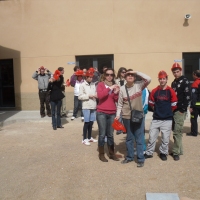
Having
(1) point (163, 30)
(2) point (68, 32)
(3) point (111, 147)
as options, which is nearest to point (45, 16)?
(2) point (68, 32)

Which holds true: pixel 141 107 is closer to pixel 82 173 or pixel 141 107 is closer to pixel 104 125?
pixel 104 125

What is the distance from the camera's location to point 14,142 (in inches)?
258

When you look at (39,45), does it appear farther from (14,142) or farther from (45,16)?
(14,142)

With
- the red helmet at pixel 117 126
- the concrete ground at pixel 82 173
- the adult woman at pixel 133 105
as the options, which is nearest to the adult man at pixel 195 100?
the concrete ground at pixel 82 173

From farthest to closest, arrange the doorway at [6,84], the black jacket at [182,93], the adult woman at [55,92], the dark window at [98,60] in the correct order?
the doorway at [6,84] < the dark window at [98,60] < the adult woman at [55,92] < the black jacket at [182,93]

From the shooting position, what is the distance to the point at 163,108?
4.82 m

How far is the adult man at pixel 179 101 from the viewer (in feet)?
16.0

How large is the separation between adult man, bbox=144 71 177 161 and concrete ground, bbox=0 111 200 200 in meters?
0.44

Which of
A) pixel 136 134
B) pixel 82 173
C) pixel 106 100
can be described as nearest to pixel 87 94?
pixel 106 100

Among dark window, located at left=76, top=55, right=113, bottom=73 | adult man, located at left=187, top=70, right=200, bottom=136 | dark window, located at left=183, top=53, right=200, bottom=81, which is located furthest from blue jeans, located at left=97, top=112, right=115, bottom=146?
dark window, located at left=183, top=53, right=200, bottom=81

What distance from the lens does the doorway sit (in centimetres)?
1170

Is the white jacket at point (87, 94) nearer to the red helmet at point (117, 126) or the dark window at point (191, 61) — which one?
the red helmet at point (117, 126)

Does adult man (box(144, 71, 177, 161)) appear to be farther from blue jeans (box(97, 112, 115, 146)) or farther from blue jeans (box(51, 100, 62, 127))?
blue jeans (box(51, 100, 62, 127))

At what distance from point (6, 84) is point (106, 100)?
837cm
